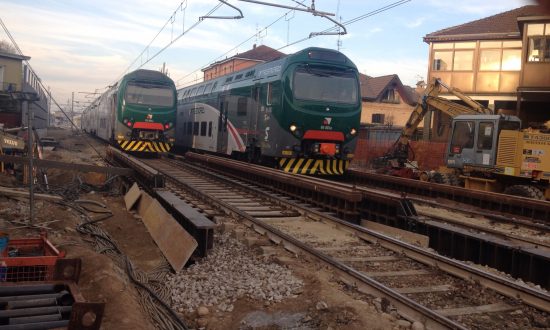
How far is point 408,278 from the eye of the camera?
5.87 m

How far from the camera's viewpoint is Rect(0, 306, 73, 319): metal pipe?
11.3ft

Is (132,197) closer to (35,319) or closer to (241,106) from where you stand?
(241,106)

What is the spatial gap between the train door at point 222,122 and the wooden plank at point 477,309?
42.2 feet

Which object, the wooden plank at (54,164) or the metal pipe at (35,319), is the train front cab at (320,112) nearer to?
the wooden plank at (54,164)

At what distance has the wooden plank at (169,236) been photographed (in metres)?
6.34

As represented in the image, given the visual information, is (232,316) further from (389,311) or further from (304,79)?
(304,79)

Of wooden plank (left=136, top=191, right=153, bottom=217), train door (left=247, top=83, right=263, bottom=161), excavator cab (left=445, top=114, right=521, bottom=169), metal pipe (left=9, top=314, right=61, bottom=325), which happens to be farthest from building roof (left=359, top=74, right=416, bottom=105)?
metal pipe (left=9, top=314, right=61, bottom=325)

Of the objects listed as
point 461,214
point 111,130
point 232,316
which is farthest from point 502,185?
point 111,130

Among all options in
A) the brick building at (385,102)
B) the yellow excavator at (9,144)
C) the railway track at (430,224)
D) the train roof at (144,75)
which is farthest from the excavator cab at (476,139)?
the brick building at (385,102)

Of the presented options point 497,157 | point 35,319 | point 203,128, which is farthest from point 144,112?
point 35,319

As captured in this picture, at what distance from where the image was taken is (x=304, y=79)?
13.4m

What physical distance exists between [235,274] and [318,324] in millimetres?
1590

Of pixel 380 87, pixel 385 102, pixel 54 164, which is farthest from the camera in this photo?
pixel 380 87

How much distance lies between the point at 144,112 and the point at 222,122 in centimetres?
454
